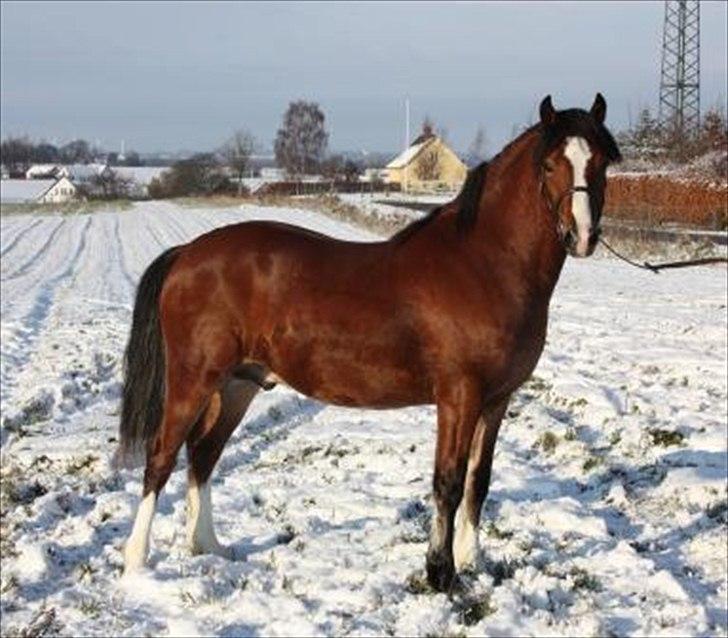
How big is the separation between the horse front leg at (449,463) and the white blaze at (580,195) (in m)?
0.89

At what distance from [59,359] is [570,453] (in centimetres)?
639

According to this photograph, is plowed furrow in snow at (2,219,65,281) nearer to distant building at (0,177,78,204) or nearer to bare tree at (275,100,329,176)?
distant building at (0,177,78,204)

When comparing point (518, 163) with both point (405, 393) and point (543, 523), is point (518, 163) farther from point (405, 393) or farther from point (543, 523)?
point (543, 523)

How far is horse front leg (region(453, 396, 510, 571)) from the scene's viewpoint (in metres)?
5.11

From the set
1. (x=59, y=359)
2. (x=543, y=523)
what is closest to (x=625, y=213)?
(x=59, y=359)

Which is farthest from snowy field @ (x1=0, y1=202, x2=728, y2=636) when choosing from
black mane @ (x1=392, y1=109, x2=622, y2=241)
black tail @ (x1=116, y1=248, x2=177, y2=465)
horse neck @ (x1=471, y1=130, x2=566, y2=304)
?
black mane @ (x1=392, y1=109, x2=622, y2=241)

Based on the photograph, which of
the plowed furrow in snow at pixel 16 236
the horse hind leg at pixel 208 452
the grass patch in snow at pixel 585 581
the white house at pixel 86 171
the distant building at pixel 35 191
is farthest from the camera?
the white house at pixel 86 171

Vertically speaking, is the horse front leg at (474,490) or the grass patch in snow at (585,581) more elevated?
the horse front leg at (474,490)

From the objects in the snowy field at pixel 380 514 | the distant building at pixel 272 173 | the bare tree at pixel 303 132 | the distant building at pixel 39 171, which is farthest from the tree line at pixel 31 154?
the bare tree at pixel 303 132

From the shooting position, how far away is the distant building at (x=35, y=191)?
165ft

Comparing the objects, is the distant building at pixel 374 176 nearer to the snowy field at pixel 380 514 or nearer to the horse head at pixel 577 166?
the snowy field at pixel 380 514

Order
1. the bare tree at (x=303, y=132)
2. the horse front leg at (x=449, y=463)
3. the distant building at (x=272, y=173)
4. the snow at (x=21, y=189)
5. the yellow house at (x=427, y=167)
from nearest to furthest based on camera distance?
the horse front leg at (x=449, y=463)
the snow at (x=21, y=189)
the yellow house at (x=427, y=167)
the distant building at (x=272, y=173)
the bare tree at (x=303, y=132)

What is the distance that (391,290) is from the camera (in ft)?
16.0

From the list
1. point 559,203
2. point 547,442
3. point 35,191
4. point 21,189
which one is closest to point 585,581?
point 559,203
